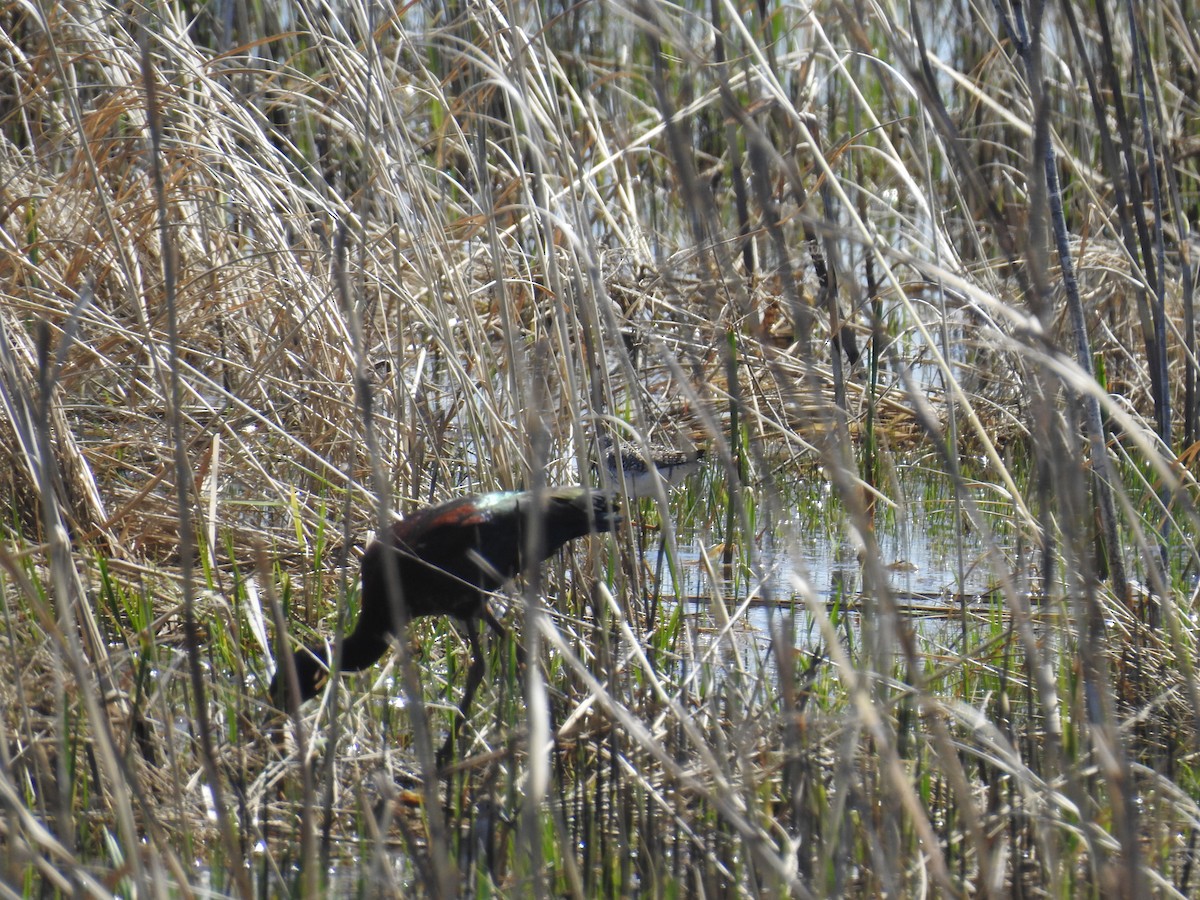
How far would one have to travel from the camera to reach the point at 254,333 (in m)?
4.11

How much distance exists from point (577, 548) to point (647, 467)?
2.89 ft

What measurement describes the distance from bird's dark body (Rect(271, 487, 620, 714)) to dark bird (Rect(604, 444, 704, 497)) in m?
0.09

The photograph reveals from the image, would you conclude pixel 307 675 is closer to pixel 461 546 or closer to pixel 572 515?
pixel 461 546

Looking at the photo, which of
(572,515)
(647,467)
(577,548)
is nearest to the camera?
(647,467)

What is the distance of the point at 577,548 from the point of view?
10.9 feet

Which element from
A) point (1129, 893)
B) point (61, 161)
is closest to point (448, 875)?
point (1129, 893)

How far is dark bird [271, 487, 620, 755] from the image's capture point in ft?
8.81

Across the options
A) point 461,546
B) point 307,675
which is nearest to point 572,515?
point 461,546

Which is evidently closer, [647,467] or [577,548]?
[647,467]

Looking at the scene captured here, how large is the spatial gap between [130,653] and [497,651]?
35.9 inches

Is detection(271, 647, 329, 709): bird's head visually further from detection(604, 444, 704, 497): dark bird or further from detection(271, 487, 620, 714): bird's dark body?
detection(604, 444, 704, 497): dark bird

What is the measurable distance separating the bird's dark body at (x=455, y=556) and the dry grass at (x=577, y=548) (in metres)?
0.09

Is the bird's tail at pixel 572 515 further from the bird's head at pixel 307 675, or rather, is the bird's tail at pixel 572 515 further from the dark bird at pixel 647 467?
the bird's head at pixel 307 675

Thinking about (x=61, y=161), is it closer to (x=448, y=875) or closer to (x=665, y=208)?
(x=665, y=208)
